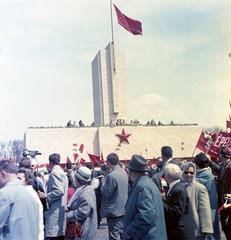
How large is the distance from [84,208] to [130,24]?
24287mm

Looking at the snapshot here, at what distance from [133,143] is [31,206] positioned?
2865 centimetres

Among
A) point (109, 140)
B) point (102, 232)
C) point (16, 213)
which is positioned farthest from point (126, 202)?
point (109, 140)

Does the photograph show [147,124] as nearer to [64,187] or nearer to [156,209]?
[64,187]

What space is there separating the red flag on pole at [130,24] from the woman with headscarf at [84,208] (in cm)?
2349

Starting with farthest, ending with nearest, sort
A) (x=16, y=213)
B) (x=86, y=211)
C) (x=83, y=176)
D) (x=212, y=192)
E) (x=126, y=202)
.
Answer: (x=212, y=192), (x=83, y=176), (x=86, y=211), (x=126, y=202), (x=16, y=213)

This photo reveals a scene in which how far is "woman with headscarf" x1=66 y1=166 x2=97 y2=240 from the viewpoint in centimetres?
486

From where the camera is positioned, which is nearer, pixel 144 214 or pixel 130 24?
pixel 144 214

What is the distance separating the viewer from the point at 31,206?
11.5ft

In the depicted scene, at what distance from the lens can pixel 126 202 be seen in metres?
4.27

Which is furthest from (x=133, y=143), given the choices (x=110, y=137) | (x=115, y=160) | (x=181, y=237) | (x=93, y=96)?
(x=181, y=237)

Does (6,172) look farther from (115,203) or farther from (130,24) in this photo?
(130,24)

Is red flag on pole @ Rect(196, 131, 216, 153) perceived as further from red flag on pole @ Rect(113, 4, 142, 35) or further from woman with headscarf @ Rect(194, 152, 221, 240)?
red flag on pole @ Rect(113, 4, 142, 35)

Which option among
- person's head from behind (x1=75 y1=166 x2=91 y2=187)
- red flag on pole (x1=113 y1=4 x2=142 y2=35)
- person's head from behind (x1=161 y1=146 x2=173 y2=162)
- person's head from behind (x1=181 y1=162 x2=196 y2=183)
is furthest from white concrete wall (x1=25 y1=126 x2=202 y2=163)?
person's head from behind (x1=181 y1=162 x2=196 y2=183)

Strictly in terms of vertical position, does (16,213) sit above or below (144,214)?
above
